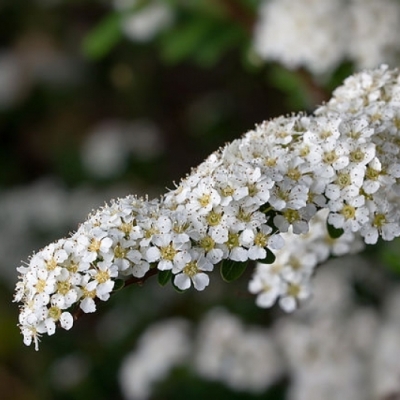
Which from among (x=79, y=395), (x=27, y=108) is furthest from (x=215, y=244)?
(x=27, y=108)

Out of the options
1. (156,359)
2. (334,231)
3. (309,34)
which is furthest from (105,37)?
(334,231)

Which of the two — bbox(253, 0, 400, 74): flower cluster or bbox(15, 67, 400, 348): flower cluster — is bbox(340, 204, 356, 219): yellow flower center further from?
bbox(253, 0, 400, 74): flower cluster

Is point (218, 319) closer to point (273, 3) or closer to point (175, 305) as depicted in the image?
point (175, 305)

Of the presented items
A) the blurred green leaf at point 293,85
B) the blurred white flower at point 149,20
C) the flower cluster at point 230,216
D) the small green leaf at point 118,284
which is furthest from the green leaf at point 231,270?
the blurred white flower at point 149,20

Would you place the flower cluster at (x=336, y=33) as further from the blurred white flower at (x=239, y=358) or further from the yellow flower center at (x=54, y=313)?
the yellow flower center at (x=54, y=313)

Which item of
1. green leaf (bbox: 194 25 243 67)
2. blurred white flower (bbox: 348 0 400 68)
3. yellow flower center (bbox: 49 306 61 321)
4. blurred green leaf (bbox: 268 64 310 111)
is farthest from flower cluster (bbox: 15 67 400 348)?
green leaf (bbox: 194 25 243 67)

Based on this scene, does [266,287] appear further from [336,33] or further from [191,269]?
[336,33]
